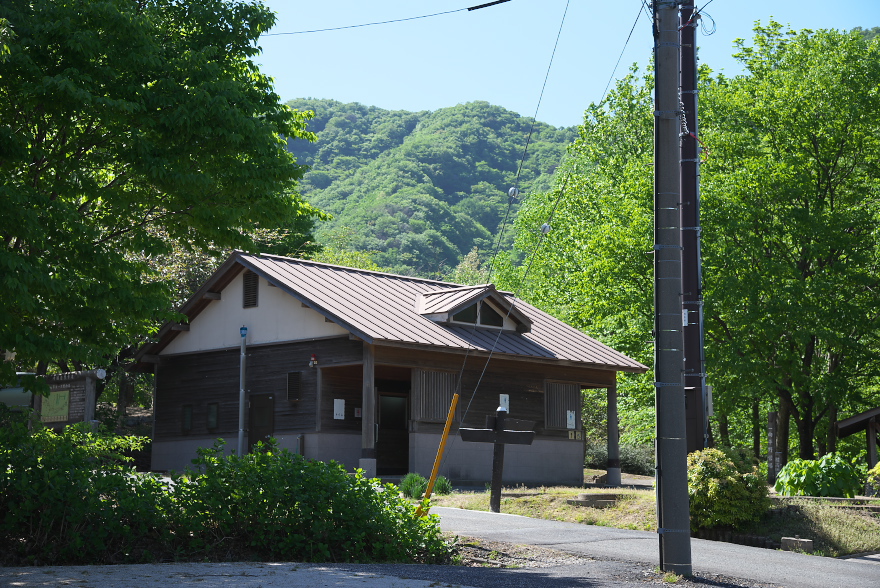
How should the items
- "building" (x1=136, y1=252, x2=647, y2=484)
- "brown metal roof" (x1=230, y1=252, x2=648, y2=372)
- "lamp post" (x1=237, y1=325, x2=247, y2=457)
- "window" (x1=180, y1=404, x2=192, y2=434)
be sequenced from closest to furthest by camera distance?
1. "brown metal roof" (x1=230, y1=252, x2=648, y2=372)
2. "building" (x1=136, y1=252, x2=647, y2=484)
3. "lamp post" (x1=237, y1=325, x2=247, y2=457)
4. "window" (x1=180, y1=404, x2=192, y2=434)

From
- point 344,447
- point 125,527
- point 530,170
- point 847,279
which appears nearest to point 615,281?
point 847,279

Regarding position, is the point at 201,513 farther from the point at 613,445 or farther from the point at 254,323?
the point at 613,445

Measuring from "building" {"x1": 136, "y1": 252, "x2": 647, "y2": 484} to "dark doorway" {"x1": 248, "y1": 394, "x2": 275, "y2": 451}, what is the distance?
1.6 inches

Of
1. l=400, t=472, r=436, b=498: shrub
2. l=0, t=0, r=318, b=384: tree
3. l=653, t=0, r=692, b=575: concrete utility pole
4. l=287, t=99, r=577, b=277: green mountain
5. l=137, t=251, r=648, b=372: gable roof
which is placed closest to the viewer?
l=653, t=0, r=692, b=575: concrete utility pole

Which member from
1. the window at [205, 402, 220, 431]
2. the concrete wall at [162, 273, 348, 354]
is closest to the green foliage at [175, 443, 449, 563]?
the concrete wall at [162, 273, 348, 354]

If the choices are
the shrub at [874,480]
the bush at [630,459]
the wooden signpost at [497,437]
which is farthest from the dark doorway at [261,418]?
the shrub at [874,480]

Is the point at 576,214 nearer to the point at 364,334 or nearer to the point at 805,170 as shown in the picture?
the point at 805,170

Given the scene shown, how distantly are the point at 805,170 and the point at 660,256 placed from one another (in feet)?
71.0

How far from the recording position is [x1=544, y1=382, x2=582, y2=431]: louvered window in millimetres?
28453

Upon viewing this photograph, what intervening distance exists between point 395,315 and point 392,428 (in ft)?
13.5

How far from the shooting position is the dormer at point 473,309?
26.5m

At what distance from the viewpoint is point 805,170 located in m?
30.4

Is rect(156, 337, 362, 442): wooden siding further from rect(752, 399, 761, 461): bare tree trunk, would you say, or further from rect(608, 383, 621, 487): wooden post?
rect(752, 399, 761, 461): bare tree trunk

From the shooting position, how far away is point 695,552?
12.7 metres
